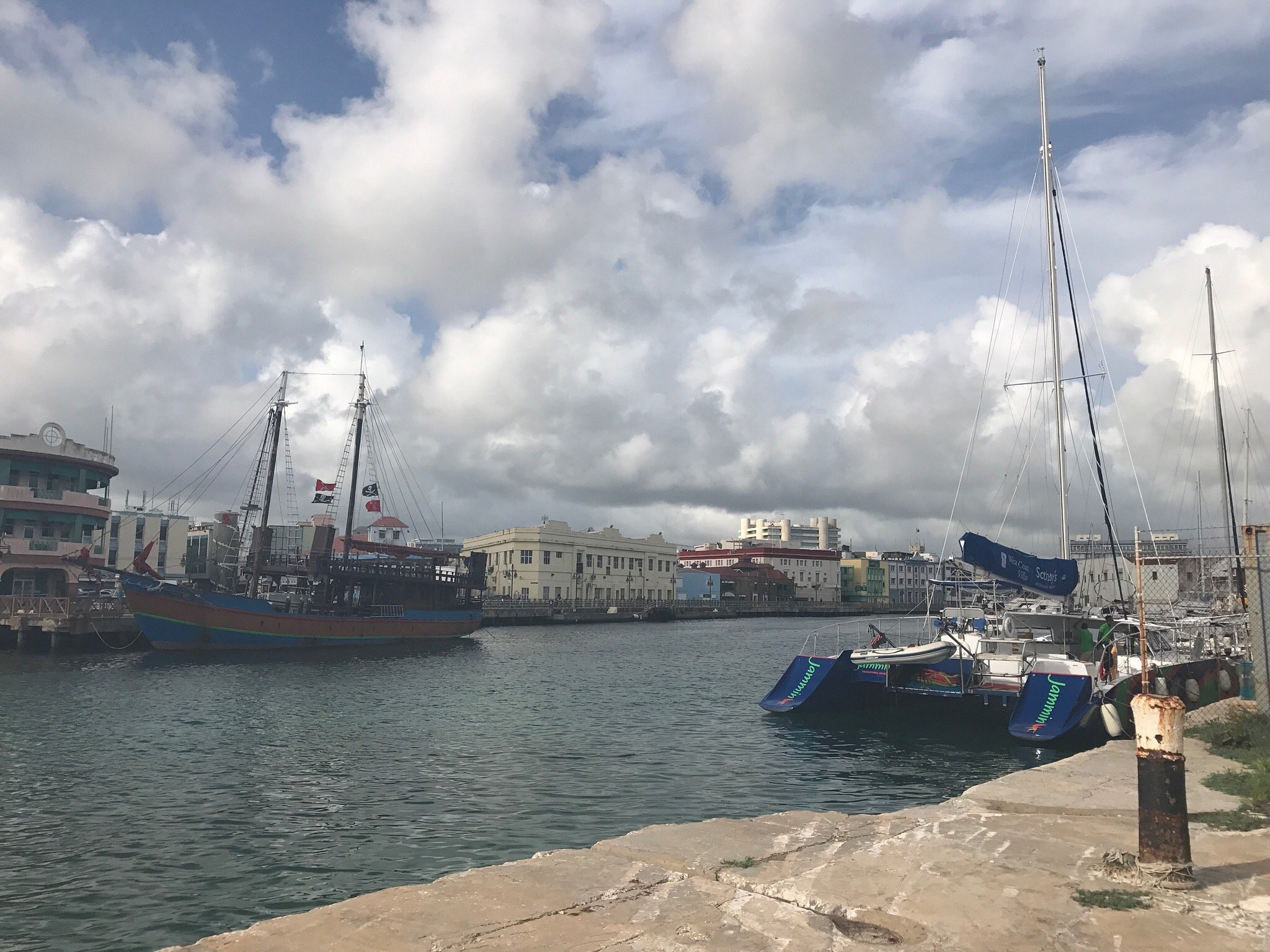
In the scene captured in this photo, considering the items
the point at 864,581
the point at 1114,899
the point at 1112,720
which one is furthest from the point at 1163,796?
the point at 864,581

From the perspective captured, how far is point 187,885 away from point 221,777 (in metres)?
7.18

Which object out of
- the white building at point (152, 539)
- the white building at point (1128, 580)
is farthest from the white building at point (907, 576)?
the white building at point (152, 539)

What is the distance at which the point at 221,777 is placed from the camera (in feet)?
57.4

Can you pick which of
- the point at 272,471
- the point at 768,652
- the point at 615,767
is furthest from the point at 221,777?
the point at 272,471

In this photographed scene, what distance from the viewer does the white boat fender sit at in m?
19.9

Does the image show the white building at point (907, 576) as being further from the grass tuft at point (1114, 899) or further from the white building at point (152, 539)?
the grass tuft at point (1114, 899)

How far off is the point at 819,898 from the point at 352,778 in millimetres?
13247

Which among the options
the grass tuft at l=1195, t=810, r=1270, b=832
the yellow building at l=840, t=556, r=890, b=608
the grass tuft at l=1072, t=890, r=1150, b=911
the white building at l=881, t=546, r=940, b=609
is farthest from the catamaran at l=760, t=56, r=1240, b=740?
the white building at l=881, t=546, r=940, b=609

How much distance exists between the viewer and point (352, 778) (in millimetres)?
17344

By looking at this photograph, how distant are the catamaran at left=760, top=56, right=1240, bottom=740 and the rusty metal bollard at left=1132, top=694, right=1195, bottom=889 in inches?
522

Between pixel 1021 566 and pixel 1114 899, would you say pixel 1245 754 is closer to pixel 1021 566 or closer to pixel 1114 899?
pixel 1114 899

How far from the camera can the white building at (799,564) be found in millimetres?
164875

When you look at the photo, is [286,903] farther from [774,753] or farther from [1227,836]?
[774,753]

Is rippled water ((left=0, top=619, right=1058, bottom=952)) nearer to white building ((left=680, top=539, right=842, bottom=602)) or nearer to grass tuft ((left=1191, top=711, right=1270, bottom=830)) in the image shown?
grass tuft ((left=1191, top=711, right=1270, bottom=830))
